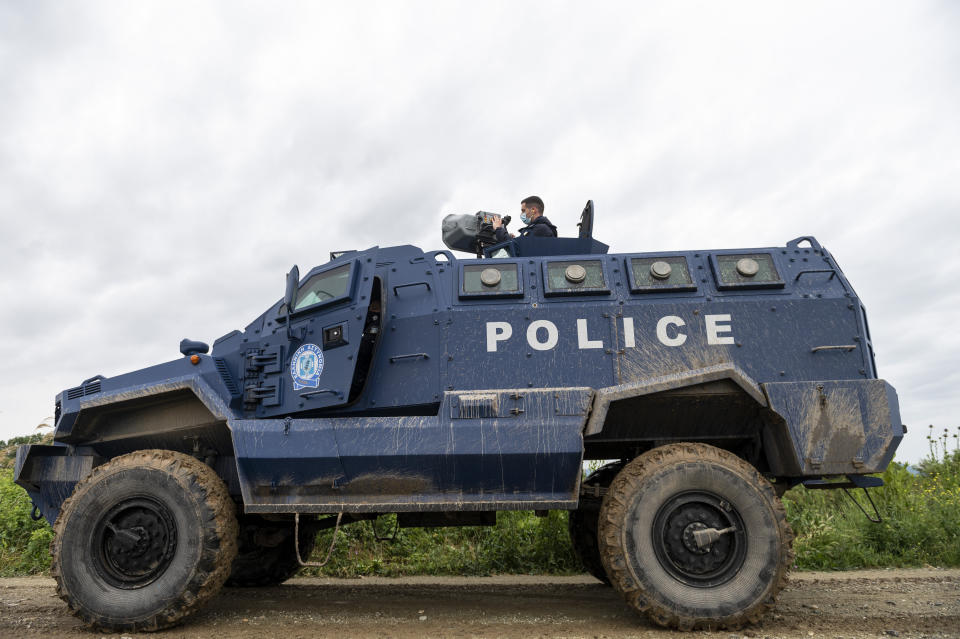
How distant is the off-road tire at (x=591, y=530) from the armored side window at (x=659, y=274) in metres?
2.00

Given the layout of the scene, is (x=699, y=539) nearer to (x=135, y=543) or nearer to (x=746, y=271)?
(x=746, y=271)

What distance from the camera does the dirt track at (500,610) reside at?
205 inches

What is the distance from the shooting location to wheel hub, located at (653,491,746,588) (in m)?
5.15

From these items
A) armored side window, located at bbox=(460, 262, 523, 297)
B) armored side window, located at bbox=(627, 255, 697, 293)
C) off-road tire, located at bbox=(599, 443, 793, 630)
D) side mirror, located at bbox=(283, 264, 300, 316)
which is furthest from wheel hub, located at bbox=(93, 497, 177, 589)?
armored side window, located at bbox=(627, 255, 697, 293)

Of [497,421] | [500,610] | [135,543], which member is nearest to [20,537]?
[135,543]

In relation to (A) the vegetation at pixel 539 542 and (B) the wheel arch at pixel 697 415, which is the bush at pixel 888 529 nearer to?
(A) the vegetation at pixel 539 542

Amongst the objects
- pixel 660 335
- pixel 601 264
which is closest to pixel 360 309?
pixel 601 264

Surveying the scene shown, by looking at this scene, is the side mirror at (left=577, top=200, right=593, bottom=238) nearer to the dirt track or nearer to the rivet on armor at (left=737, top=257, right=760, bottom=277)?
the rivet on armor at (left=737, top=257, right=760, bottom=277)

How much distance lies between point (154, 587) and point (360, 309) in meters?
2.67

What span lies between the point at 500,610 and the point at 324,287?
327 cm

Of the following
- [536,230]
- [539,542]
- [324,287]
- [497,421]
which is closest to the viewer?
[497,421]

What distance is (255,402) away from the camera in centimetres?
605

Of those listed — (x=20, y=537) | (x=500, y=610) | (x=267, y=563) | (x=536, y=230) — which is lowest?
(x=500, y=610)

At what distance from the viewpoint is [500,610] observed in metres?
6.14
